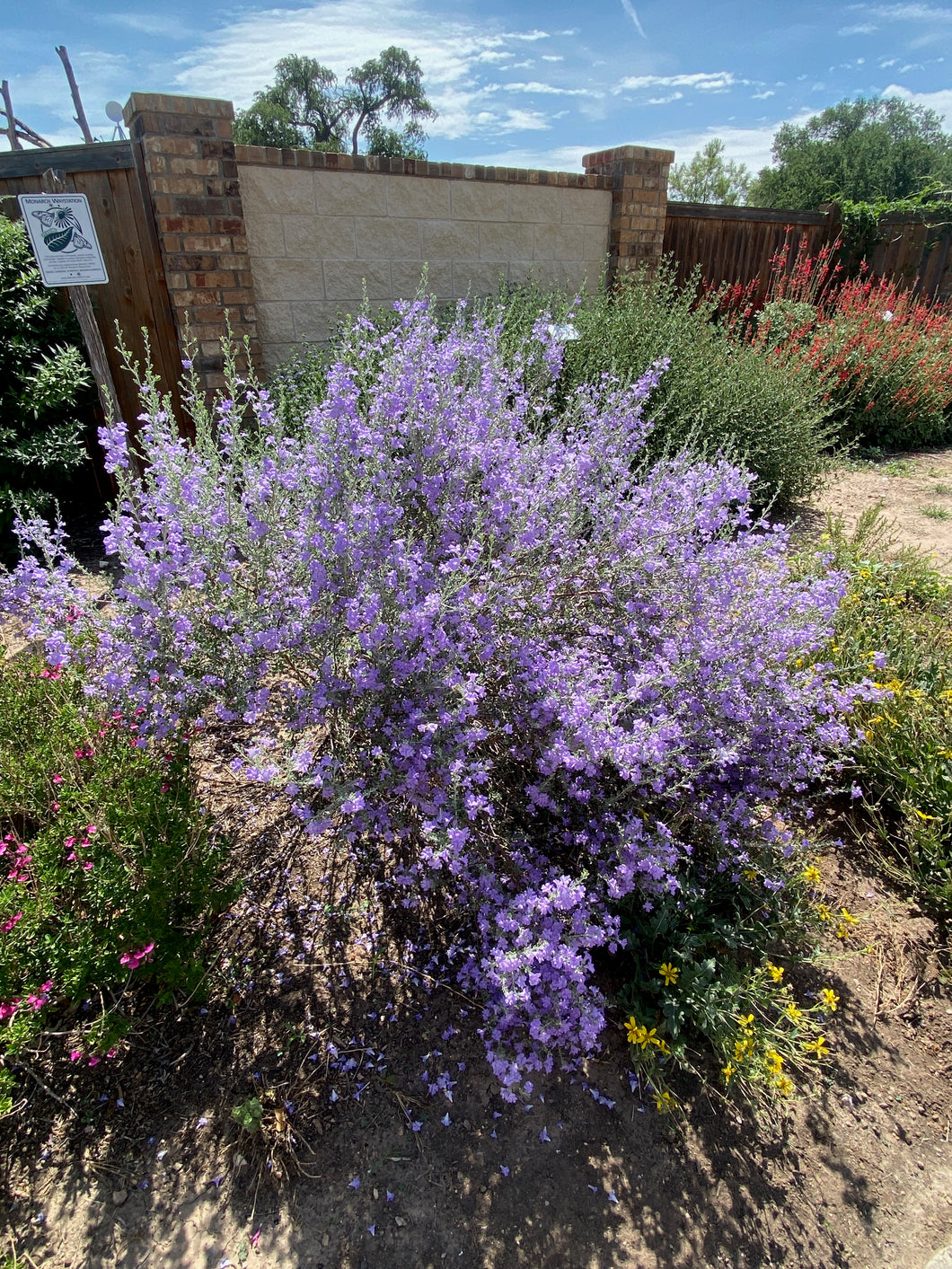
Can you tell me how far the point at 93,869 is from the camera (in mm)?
1751

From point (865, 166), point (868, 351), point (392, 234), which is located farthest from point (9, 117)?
point (865, 166)

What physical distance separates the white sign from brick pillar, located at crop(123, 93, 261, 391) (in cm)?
60

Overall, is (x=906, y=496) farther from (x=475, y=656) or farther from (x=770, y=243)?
(x=475, y=656)

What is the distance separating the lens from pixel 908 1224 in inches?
71.3

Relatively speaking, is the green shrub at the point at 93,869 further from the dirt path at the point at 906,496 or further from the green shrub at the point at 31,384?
the dirt path at the point at 906,496

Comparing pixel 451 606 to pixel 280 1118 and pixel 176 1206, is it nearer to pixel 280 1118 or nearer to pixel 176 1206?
pixel 280 1118

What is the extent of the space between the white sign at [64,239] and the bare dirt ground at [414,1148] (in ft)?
11.5

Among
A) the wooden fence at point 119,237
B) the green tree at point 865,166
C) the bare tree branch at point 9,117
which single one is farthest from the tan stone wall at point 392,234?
the green tree at point 865,166

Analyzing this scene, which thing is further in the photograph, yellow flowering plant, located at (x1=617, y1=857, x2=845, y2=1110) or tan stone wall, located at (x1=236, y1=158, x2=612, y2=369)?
tan stone wall, located at (x1=236, y1=158, x2=612, y2=369)

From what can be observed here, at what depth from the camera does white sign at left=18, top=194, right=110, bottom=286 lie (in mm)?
3619

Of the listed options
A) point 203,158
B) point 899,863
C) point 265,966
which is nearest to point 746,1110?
point 899,863

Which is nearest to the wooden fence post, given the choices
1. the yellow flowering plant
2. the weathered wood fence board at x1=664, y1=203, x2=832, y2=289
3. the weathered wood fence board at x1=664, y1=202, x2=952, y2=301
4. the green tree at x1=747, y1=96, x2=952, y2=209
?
the yellow flowering plant

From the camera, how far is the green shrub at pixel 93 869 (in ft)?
5.52

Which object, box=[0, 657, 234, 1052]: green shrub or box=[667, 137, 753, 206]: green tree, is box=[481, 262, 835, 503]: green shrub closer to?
box=[0, 657, 234, 1052]: green shrub
